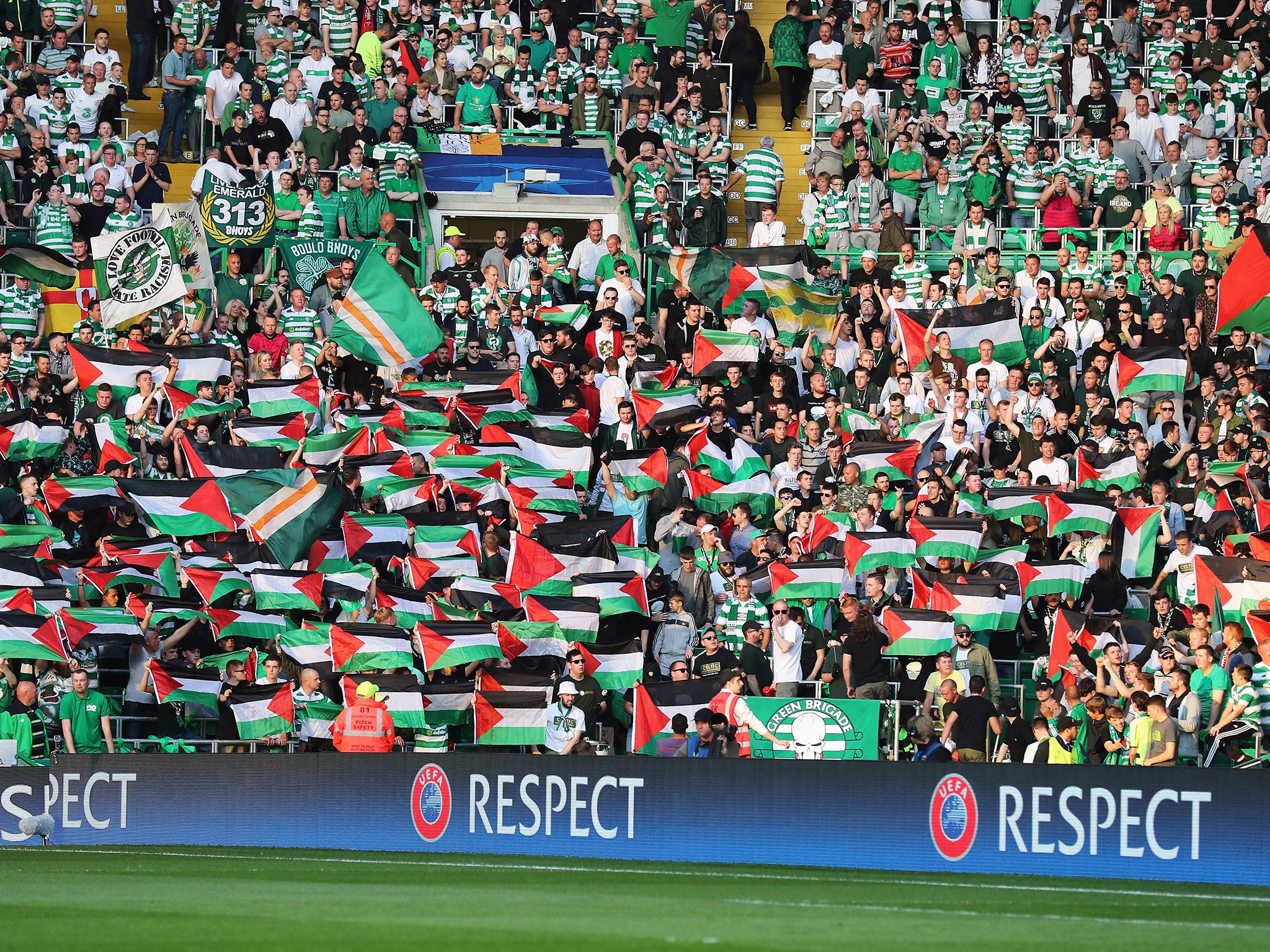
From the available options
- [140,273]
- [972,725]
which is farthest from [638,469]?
[140,273]

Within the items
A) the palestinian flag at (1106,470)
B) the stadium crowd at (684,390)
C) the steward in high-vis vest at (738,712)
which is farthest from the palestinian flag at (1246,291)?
the steward in high-vis vest at (738,712)

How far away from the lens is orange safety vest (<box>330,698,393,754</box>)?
804 inches

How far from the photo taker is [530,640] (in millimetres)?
21578

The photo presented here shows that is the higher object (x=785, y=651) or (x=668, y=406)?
(x=668, y=406)

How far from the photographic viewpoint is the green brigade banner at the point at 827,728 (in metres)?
19.9

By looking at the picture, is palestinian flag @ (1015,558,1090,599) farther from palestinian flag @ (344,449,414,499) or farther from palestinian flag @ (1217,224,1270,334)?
palestinian flag @ (344,449,414,499)

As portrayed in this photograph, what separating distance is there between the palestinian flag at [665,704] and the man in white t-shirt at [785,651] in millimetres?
933

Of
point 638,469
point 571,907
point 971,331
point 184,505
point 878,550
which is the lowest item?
point 571,907

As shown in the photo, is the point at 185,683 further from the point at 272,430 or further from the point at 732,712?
the point at 732,712

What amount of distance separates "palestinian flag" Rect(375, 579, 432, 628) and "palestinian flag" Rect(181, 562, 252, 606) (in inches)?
67.0

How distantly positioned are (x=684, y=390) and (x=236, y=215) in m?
7.06

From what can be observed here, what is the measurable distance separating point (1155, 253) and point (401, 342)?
387 inches

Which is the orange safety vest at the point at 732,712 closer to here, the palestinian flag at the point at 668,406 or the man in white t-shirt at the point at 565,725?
the man in white t-shirt at the point at 565,725

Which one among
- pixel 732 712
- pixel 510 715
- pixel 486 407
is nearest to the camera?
pixel 732 712
